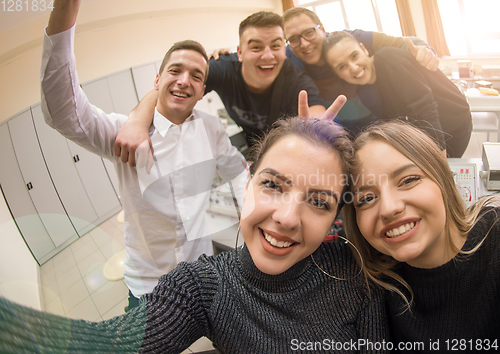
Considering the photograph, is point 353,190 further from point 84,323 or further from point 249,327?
point 84,323

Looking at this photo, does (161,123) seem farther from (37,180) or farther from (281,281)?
(281,281)

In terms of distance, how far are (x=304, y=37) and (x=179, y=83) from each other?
0.51 metres

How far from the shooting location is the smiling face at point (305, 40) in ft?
3.10

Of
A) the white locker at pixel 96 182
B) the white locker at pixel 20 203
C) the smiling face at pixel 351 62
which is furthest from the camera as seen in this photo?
the smiling face at pixel 351 62

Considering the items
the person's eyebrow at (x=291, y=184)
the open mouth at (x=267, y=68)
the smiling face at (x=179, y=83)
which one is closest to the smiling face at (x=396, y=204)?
the person's eyebrow at (x=291, y=184)

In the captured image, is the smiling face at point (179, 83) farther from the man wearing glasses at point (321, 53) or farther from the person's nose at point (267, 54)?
the man wearing glasses at point (321, 53)

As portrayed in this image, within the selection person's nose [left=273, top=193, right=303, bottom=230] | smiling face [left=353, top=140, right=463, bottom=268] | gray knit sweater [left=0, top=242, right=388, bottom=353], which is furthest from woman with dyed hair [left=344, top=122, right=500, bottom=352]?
person's nose [left=273, top=193, right=303, bottom=230]

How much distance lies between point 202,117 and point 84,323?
616mm

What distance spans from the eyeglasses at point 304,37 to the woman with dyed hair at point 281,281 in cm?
30

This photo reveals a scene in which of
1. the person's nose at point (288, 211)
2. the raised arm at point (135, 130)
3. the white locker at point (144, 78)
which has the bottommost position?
the person's nose at point (288, 211)

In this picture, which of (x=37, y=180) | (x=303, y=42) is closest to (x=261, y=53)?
(x=303, y=42)

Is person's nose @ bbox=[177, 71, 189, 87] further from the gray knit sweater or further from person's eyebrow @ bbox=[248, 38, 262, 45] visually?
the gray knit sweater

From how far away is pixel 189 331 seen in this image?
2.42ft

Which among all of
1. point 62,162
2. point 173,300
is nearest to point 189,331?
point 173,300
